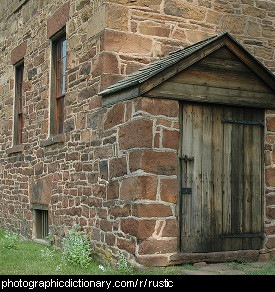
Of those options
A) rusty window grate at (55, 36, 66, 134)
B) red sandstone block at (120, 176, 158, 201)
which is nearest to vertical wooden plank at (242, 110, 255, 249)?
red sandstone block at (120, 176, 158, 201)

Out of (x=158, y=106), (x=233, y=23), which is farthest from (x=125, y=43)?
(x=233, y=23)

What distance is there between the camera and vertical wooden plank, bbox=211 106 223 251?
6.75 m

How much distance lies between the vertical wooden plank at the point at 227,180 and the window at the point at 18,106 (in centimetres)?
620

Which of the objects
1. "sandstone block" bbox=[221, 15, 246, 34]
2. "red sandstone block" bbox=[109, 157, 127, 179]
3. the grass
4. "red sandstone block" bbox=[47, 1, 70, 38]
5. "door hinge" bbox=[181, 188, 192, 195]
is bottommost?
the grass

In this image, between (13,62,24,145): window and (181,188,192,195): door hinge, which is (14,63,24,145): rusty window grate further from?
(181,188,192,195): door hinge

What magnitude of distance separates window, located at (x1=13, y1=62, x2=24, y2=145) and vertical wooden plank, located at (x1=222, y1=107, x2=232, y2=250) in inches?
244

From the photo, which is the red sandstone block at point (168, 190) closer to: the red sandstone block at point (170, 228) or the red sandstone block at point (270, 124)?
the red sandstone block at point (170, 228)

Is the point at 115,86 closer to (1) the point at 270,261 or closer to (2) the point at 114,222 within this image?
(2) the point at 114,222

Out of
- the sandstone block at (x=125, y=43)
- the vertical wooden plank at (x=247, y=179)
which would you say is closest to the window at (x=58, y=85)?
the sandstone block at (x=125, y=43)

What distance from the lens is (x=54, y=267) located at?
706 cm

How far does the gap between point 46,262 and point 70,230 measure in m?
0.84

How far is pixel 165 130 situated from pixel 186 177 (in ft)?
2.27

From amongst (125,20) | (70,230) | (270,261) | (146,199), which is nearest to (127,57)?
(125,20)

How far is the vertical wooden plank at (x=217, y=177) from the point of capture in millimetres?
6754
